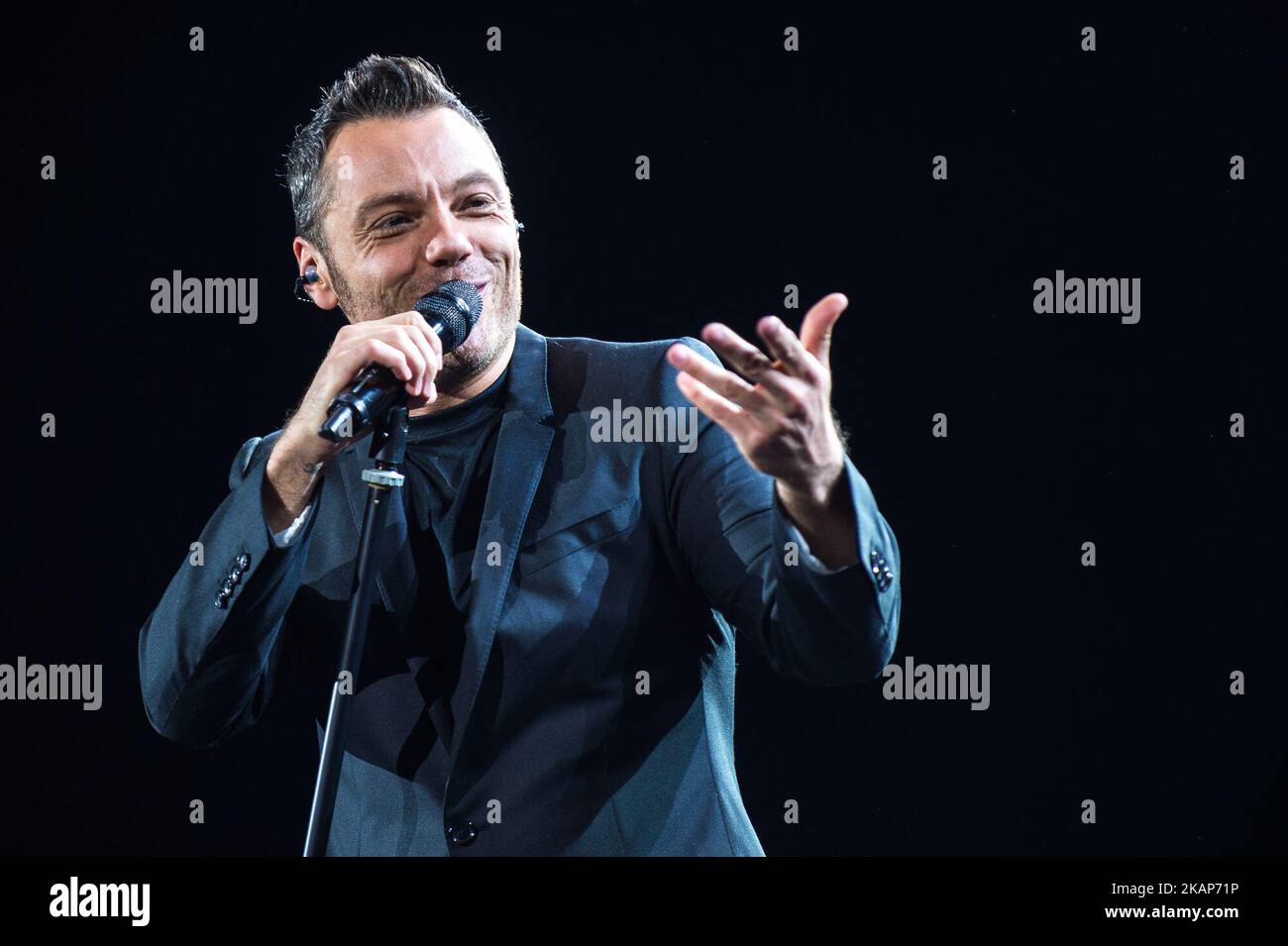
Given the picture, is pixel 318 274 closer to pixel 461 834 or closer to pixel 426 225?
pixel 426 225

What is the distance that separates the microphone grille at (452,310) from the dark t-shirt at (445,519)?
0.27 metres

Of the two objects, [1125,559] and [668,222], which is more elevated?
[668,222]

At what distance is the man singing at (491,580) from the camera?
1500 millimetres

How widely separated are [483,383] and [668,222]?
33.0 inches

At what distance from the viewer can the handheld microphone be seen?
124cm

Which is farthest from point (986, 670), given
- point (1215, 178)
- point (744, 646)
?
point (1215, 178)

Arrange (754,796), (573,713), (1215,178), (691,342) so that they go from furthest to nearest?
(754,796), (1215,178), (691,342), (573,713)

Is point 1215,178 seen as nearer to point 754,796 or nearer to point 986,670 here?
point 986,670

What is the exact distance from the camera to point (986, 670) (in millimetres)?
2520

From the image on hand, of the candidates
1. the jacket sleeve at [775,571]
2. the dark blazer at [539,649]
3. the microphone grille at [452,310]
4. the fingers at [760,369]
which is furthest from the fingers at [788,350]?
the microphone grille at [452,310]

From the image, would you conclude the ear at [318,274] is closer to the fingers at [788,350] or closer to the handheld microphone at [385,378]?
the handheld microphone at [385,378]

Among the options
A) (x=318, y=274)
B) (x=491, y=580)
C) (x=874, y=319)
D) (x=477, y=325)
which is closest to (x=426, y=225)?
(x=477, y=325)

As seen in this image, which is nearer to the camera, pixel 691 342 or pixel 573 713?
pixel 573 713

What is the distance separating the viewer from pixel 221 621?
1516 millimetres
